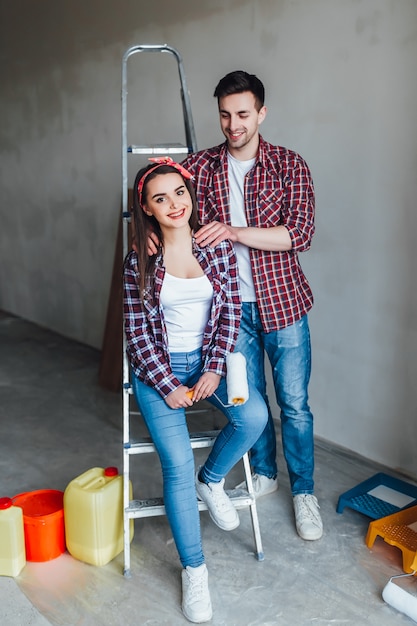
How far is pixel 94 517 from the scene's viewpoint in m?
2.47

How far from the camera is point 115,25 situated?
4.33 meters

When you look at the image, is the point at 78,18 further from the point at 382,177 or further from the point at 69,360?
the point at 382,177

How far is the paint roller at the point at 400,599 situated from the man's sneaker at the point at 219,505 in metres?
0.55

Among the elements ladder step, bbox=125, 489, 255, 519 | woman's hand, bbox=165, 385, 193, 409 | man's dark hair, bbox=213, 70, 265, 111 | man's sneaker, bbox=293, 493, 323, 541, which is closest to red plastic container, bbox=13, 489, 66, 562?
ladder step, bbox=125, 489, 255, 519

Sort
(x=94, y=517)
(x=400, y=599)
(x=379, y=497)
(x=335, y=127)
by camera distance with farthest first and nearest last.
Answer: (x=335, y=127) → (x=379, y=497) → (x=94, y=517) → (x=400, y=599)

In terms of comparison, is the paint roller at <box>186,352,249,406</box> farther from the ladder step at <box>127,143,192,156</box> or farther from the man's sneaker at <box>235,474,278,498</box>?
the ladder step at <box>127,143,192,156</box>

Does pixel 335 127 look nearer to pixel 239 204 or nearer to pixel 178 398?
pixel 239 204

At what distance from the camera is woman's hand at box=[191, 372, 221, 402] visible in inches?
92.4

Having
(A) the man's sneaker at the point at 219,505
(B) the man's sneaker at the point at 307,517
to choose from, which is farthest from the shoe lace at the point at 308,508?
(A) the man's sneaker at the point at 219,505

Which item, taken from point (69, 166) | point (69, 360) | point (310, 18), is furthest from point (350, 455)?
point (69, 166)

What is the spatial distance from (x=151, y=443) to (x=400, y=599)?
1.02 m

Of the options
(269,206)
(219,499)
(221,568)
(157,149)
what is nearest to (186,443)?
(219,499)

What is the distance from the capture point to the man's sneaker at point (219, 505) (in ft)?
7.93

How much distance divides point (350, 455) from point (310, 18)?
2.08 metres
